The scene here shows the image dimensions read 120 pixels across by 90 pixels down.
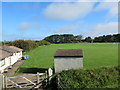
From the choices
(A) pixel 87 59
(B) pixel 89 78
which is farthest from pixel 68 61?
(A) pixel 87 59

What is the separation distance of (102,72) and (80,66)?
240 cm

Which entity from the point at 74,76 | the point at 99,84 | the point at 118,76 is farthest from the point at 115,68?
the point at 74,76

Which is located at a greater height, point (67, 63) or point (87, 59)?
point (67, 63)

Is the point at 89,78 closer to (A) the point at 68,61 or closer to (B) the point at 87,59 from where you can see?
(A) the point at 68,61

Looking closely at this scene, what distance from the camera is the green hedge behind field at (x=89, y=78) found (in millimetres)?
9859

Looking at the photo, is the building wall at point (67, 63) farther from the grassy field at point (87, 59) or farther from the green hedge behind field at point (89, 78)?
the grassy field at point (87, 59)

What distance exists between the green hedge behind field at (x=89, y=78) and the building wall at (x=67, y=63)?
71.5 inches

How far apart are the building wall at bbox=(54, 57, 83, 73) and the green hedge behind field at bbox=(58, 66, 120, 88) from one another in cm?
182

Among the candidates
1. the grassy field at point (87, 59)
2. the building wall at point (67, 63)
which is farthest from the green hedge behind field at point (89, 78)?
the grassy field at point (87, 59)

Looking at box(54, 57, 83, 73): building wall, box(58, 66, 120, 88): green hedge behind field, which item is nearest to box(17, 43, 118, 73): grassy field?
box(54, 57, 83, 73): building wall

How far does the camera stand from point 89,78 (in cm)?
1028

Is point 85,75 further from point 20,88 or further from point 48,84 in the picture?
point 20,88

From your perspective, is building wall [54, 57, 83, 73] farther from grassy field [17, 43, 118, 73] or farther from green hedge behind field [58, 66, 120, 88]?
grassy field [17, 43, 118, 73]

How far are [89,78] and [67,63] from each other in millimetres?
3120
